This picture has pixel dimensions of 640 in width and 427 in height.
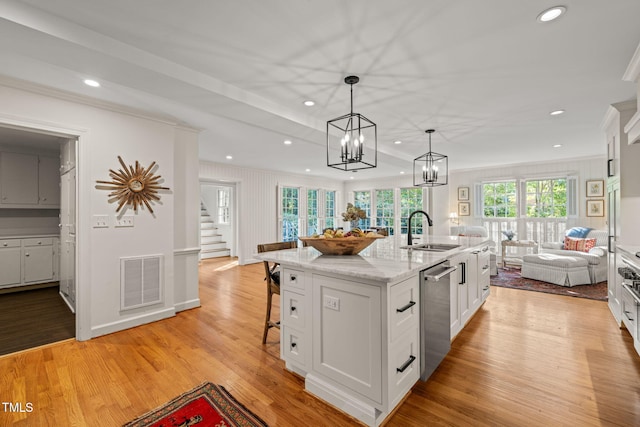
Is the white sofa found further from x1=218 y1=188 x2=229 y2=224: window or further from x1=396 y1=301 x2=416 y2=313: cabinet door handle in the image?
x1=218 y1=188 x2=229 y2=224: window

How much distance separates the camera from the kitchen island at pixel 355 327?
1.67m

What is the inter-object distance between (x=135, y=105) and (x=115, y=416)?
2846mm

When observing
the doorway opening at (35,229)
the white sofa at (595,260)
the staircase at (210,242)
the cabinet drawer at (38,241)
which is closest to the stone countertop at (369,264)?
the doorway opening at (35,229)

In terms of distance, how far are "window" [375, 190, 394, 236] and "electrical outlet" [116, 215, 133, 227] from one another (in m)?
7.48

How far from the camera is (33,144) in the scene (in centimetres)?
457

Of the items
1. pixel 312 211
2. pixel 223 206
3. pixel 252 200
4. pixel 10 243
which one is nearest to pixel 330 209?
pixel 312 211

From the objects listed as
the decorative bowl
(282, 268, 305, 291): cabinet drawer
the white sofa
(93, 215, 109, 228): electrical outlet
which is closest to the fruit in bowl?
the decorative bowl

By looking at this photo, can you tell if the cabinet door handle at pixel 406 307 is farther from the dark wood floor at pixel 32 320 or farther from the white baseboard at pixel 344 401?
the dark wood floor at pixel 32 320

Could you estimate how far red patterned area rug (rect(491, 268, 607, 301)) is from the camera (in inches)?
170

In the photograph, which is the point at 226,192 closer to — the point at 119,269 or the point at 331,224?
the point at 331,224

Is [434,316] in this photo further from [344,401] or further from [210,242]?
[210,242]

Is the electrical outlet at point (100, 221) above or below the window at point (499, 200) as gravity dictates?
below

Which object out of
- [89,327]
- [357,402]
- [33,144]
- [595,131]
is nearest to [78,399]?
[89,327]

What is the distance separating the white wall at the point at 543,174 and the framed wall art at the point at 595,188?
7 cm
